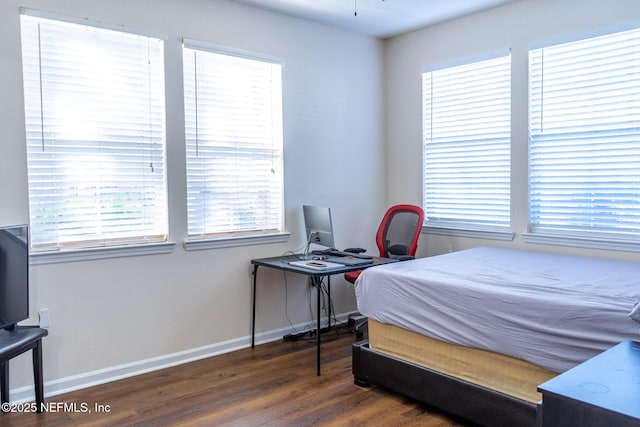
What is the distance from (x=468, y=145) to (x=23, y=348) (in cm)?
359

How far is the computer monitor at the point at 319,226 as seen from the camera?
3.64m

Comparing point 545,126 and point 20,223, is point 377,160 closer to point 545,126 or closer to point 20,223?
point 545,126

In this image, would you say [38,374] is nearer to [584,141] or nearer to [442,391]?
[442,391]

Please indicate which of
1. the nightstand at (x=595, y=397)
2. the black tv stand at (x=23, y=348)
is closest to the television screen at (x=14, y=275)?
the black tv stand at (x=23, y=348)

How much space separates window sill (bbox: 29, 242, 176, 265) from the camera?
117 inches

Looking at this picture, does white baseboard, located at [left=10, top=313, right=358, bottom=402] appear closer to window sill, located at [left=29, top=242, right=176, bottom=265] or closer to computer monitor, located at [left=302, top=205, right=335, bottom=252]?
window sill, located at [left=29, top=242, right=176, bottom=265]

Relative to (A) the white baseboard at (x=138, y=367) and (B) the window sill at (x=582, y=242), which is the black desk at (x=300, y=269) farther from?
(B) the window sill at (x=582, y=242)

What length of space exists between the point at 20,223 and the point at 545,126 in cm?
370

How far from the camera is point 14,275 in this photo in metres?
2.66

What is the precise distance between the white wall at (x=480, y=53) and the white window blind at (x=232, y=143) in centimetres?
136

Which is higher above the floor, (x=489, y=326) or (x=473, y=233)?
(x=473, y=233)

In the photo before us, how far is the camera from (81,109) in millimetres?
3119

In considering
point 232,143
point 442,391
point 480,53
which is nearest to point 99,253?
point 232,143

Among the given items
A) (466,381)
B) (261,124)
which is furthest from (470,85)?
(466,381)
